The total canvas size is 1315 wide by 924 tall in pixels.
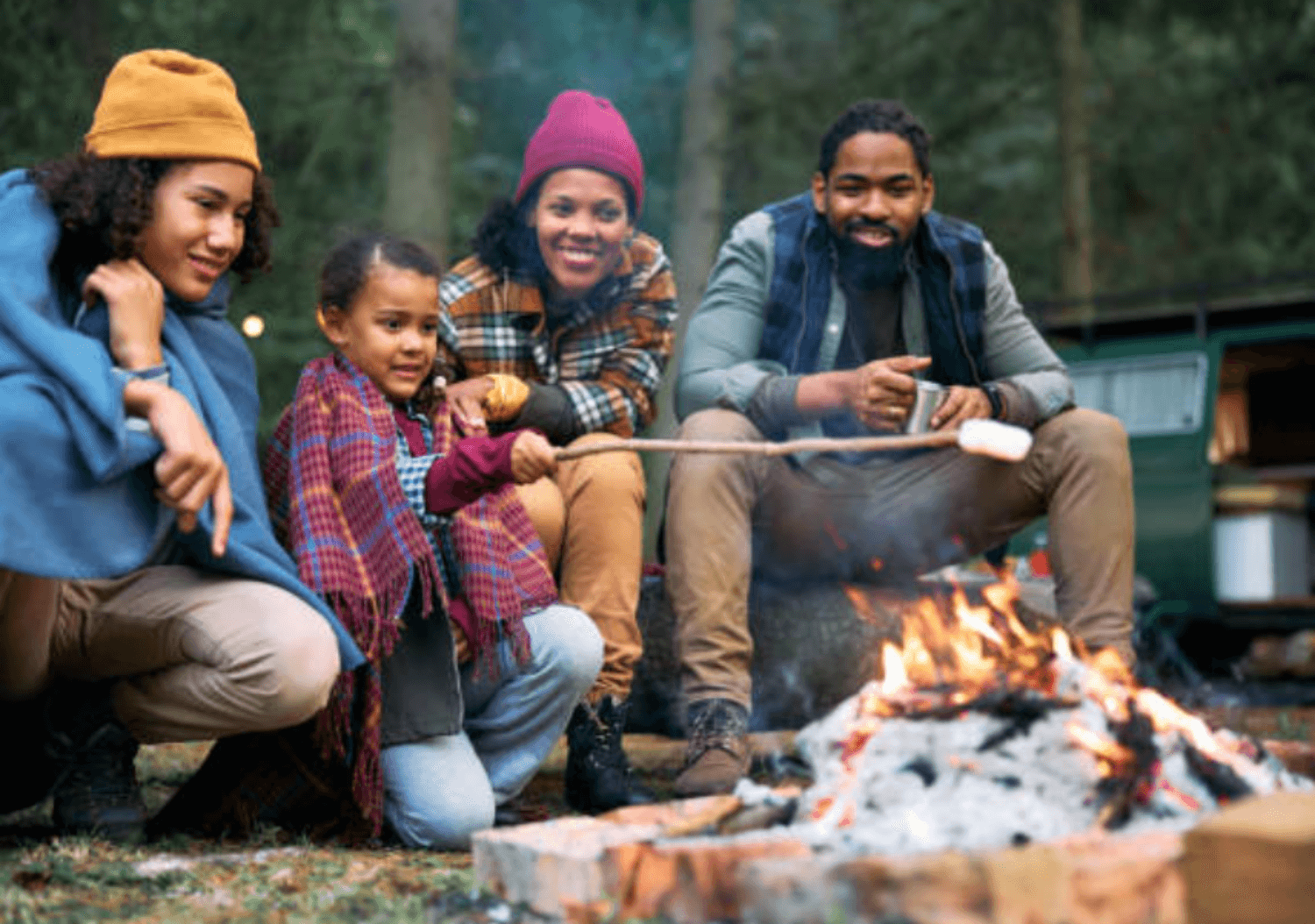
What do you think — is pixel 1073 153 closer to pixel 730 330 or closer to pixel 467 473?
pixel 730 330

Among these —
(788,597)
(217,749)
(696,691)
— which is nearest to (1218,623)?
(788,597)

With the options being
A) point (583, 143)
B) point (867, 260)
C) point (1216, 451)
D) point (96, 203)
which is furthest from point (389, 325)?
point (1216, 451)

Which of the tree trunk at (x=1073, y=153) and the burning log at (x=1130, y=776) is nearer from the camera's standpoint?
the burning log at (x=1130, y=776)

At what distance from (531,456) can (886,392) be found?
1189 millimetres

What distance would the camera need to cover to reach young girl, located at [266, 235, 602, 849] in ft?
11.3

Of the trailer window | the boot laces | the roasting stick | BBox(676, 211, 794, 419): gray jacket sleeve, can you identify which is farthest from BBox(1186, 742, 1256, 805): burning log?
the trailer window

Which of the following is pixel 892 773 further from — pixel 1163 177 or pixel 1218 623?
pixel 1163 177

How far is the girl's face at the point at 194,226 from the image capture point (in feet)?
11.3

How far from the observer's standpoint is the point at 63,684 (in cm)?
355

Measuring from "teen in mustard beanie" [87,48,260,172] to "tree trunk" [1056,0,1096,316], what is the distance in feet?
33.4

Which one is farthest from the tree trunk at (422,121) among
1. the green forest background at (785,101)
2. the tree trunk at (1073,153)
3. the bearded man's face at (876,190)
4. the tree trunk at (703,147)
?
the tree trunk at (1073,153)

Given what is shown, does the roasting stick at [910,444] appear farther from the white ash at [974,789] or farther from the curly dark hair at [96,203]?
the curly dark hair at [96,203]

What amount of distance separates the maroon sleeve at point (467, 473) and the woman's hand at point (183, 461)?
1.54 feet

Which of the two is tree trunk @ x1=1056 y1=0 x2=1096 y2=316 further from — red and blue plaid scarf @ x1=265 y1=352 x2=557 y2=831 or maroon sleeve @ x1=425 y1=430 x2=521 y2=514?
maroon sleeve @ x1=425 y1=430 x2=521 y2=514
